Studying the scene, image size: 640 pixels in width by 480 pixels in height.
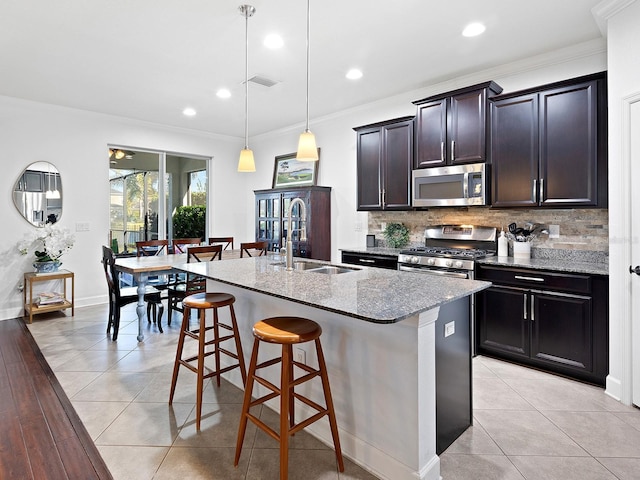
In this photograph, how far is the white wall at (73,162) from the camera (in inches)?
180

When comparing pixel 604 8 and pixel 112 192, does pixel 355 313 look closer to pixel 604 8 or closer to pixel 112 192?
pixel 604 8

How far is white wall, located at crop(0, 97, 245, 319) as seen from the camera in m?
4.57

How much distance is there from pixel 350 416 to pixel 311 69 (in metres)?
3.19

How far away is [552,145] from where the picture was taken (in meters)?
3.04

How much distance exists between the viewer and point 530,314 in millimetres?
2977

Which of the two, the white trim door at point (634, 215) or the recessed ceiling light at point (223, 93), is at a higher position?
the recessed ceiling light at point (223, 93)

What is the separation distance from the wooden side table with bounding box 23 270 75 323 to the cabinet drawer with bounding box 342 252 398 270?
11.4ft

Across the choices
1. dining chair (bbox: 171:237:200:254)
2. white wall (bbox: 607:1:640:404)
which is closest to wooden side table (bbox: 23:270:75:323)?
dining chair (bbox: 171:237:200:254)

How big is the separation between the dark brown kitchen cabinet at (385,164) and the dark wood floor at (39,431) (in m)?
3.40

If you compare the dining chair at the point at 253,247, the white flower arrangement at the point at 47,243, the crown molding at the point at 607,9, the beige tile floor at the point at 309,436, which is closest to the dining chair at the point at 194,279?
the dining chair at the point at 253,247

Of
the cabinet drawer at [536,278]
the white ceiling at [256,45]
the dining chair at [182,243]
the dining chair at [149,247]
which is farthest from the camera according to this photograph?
the dining chair at [182,243]

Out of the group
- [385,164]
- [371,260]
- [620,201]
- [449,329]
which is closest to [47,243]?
[371,260]

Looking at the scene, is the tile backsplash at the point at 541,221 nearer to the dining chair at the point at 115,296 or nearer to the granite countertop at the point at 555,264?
the granite countertop at the point at 555,264

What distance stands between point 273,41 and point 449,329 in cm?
266
